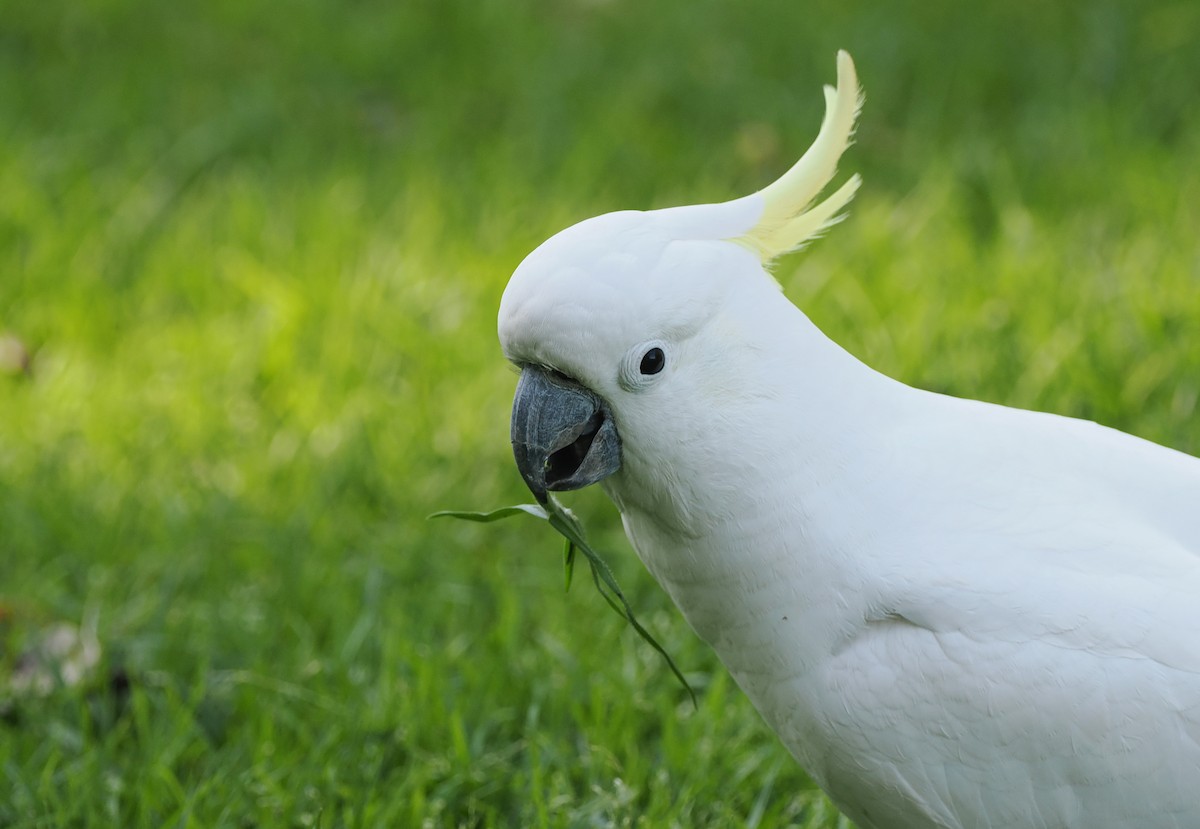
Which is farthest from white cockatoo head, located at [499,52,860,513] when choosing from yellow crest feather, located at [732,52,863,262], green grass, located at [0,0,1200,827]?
green grass, located at [0,0,1200,827]

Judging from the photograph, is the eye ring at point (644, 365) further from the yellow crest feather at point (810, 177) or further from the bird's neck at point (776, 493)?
the yellow crest feather at point (810, 177)

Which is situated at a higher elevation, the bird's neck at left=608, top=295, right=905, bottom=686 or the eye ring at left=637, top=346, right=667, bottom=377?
the eye ring at left=637, top=346, right=667, bottom=377

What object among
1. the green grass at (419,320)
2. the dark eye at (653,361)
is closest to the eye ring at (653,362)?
the dark eye at (653,361)

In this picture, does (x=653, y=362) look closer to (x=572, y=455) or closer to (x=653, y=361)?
(x=653, y=361)

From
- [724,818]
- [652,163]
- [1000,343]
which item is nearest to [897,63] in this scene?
[652,163]

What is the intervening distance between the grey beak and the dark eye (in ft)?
0.28

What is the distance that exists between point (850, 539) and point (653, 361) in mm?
364

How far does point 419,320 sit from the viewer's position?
149 inches

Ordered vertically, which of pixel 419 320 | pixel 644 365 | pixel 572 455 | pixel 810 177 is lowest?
pixel 419 320

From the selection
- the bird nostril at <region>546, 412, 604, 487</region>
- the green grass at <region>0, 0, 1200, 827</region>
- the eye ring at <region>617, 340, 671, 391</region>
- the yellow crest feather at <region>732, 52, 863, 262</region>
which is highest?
the yellow crest feather at <region>732, 52, 863, 262</region>

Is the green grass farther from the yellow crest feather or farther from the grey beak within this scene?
the yellow crest feather

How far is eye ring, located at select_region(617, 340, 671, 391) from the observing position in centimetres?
172

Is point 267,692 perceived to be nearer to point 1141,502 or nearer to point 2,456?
point 2,456

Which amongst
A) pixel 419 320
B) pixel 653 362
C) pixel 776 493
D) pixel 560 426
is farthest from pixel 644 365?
pixel 419 320
